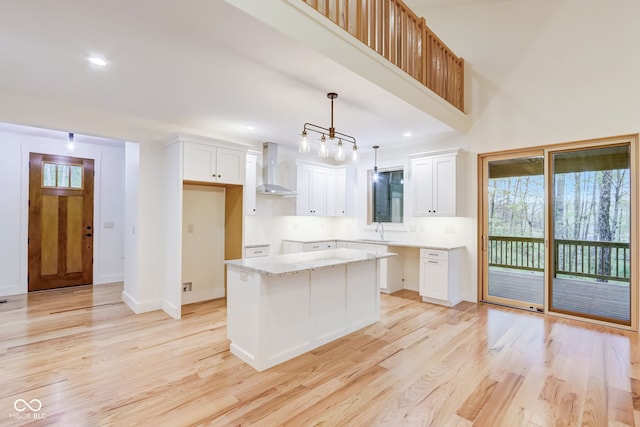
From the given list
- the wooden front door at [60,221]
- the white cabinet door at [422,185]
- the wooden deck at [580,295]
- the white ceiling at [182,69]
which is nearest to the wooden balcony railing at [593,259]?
the wooden deck at [580,295]

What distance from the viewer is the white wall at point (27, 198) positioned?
198 inches

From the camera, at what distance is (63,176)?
18.3 ft

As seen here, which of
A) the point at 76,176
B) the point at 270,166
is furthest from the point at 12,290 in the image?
the point at 270,166

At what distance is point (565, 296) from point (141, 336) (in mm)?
5303

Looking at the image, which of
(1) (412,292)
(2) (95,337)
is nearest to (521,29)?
(1) (412,292)

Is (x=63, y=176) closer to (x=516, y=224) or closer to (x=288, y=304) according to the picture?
(x=288, y=304)

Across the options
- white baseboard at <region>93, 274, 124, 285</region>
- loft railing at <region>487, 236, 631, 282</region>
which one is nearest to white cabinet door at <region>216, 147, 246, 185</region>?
white baseboard at <region>93, 274, 124, 285</region>

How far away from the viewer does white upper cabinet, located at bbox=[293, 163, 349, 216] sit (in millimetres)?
5793

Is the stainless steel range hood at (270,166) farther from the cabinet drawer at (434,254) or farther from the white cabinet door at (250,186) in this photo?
the cabinet drawer at (434,254)

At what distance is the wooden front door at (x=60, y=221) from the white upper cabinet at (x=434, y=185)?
589 cm

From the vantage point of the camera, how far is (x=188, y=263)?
4.64 meters

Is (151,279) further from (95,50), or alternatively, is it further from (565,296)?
(565,296)

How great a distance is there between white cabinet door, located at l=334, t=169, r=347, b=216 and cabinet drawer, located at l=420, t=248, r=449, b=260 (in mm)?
1936

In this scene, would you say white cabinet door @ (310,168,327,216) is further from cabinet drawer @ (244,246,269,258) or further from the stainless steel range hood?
cabinet drawer @ (244,246,269,258)
